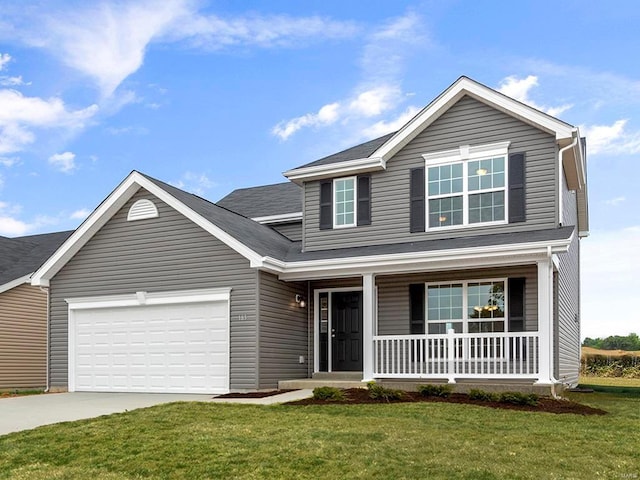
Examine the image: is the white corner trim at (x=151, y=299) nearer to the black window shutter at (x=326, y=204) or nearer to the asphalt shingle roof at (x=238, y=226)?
the asphalt shingle roof at (x=238, y=226)

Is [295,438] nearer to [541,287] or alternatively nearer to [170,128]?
[541,287]

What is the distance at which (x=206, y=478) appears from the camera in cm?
728

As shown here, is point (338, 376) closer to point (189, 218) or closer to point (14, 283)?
point (189, 218)

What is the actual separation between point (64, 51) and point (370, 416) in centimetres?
1488

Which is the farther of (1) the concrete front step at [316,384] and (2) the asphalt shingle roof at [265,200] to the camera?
(2) the asphalt shingle roof at [265,200]

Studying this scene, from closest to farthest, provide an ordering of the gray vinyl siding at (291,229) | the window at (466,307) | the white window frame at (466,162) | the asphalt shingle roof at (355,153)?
1. the window at (466,307)
2. the white window frame at (466,162)
3. the asphalt shingle roof at (355,153)
4. the gray vinyl siding at (291,229)

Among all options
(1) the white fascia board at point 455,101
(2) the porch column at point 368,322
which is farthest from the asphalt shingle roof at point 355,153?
(2) the porch column at point 368,322

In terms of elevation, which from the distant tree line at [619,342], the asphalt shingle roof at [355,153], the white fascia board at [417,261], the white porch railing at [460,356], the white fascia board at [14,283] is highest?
the asphalt shingle roof at [355,153]

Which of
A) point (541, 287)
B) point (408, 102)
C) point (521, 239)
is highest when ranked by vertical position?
point (408, 102)

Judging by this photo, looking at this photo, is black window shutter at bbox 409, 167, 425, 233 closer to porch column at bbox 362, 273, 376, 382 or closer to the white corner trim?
porch column at bbox 362, 273, 376, 382

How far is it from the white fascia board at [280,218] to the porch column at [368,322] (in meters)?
4.55

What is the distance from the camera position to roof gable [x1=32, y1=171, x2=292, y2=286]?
15.1 m

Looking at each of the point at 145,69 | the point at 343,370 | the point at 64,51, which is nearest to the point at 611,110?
the point at 343,370

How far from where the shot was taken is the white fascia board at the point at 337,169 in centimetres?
1593
